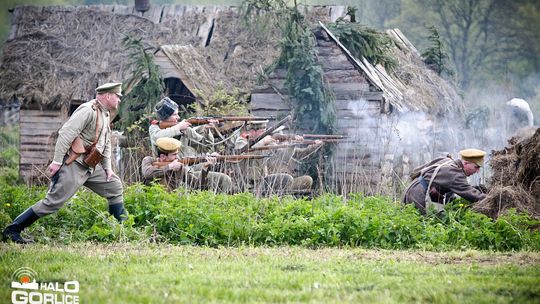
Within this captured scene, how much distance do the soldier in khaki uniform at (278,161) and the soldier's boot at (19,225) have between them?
502cm

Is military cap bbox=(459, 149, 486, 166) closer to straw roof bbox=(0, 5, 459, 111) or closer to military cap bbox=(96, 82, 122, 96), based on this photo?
military cap bbox=(96, 82, 122, 96)

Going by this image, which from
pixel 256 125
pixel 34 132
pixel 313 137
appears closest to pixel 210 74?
pixel 313 137

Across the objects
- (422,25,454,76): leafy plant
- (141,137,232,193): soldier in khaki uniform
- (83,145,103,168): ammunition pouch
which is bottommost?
(141,137,232,193): soldier in khaki uniform

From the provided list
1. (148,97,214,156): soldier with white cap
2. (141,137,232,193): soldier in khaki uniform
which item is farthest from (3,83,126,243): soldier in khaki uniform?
(148,97,214,156): soldier with white cap

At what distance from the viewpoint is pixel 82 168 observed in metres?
11.1

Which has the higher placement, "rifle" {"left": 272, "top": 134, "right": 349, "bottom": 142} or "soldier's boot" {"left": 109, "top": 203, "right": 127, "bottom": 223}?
Result: "rifle" {"left": 272, "top": 134, "right": 349, "bottom": 142}

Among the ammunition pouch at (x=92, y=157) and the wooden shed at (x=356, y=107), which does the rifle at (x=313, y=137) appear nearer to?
the wooden shed at (x=356, y=107)

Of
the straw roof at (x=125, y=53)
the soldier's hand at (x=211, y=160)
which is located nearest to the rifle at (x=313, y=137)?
the soldier's hand at (x=211, y=160)

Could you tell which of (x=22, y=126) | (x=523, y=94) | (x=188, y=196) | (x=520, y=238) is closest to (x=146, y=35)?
(x=22, y=126)

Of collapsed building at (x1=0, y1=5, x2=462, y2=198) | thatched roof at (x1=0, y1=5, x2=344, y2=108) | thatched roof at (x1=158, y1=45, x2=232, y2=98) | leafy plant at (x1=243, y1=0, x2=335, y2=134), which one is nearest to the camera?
leafy plant at (x1=243, y1=0, x2=335, y2=134)

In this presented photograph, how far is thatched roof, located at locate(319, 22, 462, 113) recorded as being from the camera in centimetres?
1898

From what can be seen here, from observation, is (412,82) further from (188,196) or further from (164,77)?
(188,196)

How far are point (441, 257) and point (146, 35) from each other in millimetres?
16028

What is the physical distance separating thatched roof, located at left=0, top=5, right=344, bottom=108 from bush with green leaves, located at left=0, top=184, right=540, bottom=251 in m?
9.94
